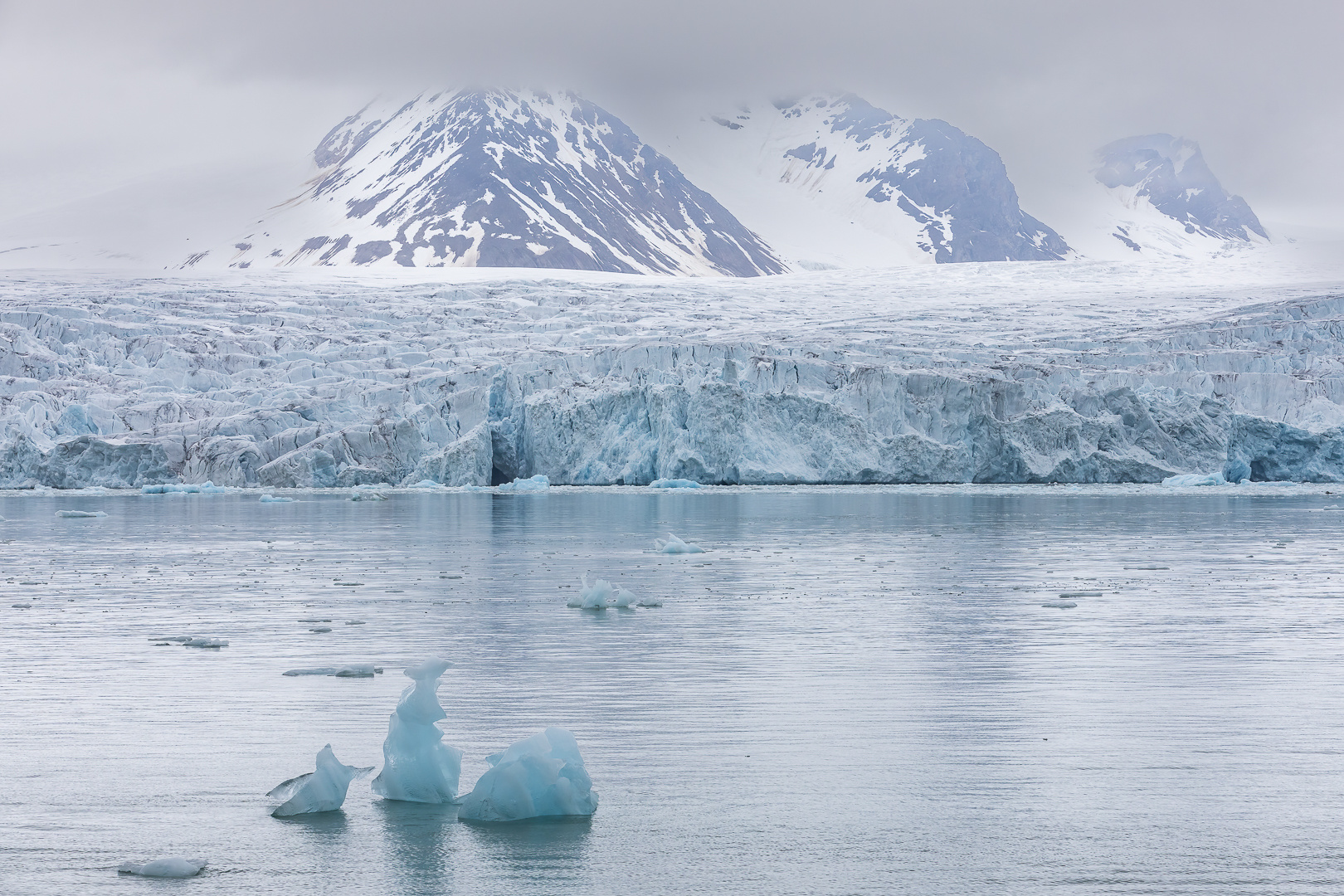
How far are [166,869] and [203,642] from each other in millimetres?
5584

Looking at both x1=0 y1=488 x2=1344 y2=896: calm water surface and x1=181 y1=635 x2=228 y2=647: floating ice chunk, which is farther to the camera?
x1=181 y1=635 x2=228 y2=647: floating ice chunk

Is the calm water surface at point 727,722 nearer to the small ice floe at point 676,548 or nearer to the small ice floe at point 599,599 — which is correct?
the small ice floe at point 599,599

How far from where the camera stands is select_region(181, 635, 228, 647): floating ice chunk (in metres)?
9.94

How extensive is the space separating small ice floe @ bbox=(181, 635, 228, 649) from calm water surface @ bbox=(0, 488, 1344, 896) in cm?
19

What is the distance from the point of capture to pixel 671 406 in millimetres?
39625

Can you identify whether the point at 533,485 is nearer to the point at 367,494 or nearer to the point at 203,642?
the point at 367,494

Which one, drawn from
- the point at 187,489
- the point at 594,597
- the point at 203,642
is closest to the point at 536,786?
the point at 203,642

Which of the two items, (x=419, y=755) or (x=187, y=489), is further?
(x=187, y=489)

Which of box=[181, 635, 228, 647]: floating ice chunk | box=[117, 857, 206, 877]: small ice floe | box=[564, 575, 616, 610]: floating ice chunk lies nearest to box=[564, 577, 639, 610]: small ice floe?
box=[564, 575, 616, 610]: floating ice chunk

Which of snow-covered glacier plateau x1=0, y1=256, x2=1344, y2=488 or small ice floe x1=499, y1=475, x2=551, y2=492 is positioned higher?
snow-covered glacier plateau x1=0, y1=256, x2=1344, y2=488

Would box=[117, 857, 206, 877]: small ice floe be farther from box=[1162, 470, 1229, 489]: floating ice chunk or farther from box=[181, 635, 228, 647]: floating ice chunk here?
box=[1162, 470, 1229, 489]: floating ice chunk

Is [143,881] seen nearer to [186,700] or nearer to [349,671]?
[186,700]

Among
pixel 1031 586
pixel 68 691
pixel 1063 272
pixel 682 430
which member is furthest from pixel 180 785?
pixel 1063 272

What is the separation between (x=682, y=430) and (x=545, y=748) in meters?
34.5
